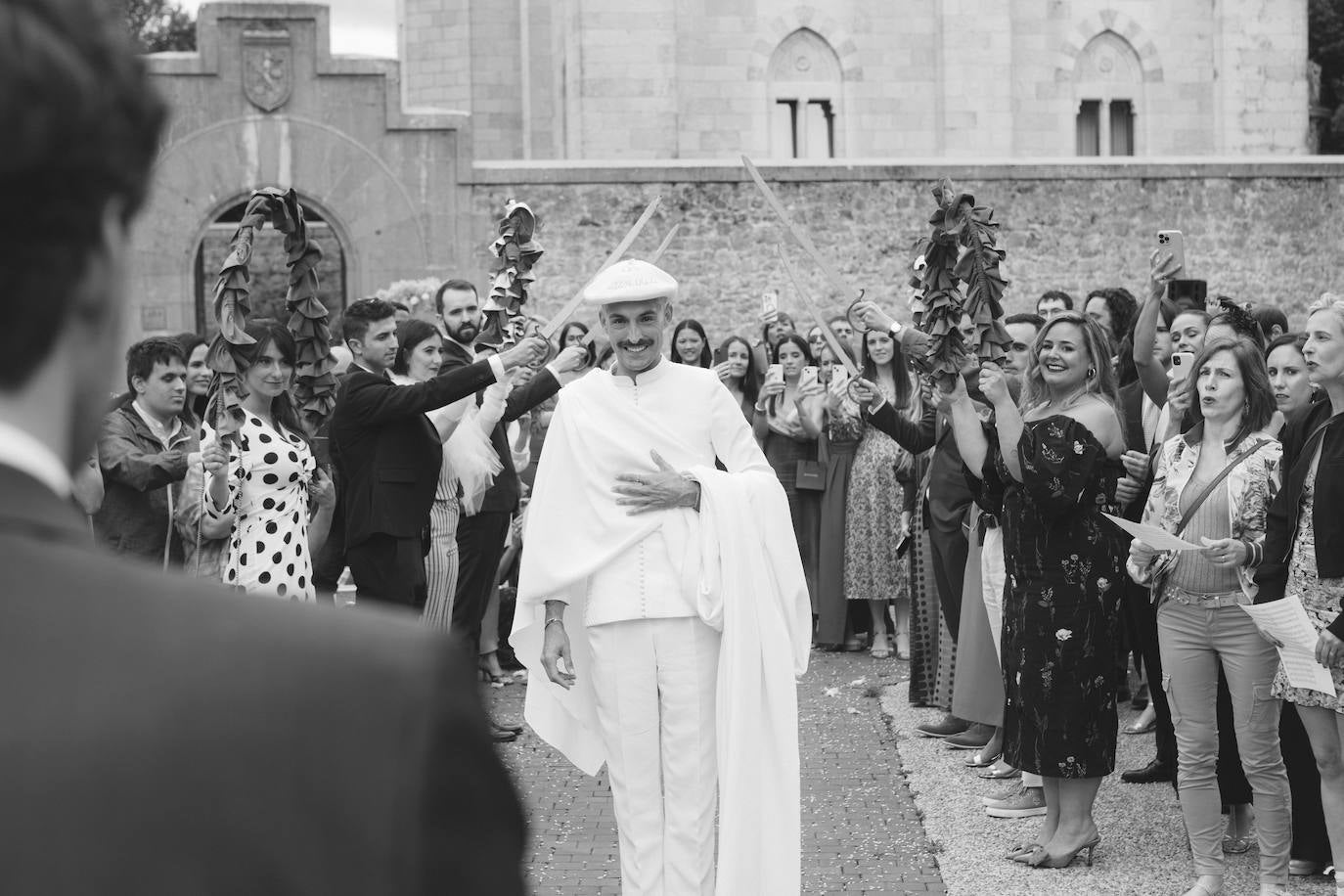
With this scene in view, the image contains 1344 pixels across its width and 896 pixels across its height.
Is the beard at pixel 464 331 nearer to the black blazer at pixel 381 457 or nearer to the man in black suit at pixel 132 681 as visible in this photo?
the black blazer at pixel 381 457

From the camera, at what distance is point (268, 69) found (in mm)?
20516

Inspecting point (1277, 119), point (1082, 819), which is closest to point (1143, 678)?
point (1082, 819)

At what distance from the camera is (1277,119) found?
2927cm

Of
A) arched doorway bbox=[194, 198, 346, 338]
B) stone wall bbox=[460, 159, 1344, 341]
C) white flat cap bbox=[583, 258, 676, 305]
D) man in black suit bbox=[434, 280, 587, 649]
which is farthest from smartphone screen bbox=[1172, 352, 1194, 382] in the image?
stone wall bbox=[460, 159, 1344, 341]

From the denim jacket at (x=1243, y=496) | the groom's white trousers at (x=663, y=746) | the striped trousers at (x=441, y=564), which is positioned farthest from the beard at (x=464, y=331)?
the denim jacket at (x=1243, y=496)

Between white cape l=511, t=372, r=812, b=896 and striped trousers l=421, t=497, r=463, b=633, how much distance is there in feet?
8.62

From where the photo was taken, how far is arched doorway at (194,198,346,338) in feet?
69.1

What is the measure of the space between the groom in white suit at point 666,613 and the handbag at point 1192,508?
155 cm

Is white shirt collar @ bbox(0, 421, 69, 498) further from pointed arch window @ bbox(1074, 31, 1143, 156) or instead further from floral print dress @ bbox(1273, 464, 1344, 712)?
pointed arch window @ bbox(1074, 31, 1143, 156)

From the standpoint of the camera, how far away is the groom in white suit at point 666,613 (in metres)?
5.08

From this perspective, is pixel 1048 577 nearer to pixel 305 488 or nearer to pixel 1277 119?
pixel 305 488

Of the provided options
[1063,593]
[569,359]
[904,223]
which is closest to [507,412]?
[569,359]

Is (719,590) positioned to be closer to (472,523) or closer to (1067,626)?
(1067,626)

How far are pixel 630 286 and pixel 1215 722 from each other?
2791mm
